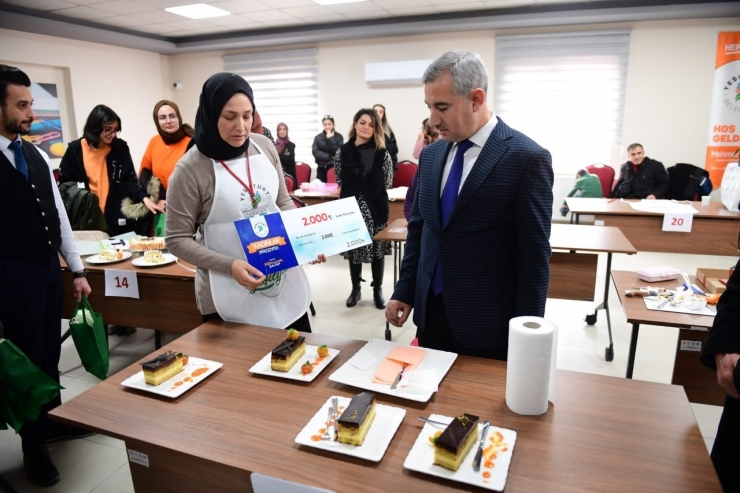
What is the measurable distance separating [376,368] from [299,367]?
0.73 ft

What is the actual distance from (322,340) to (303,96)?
751cm

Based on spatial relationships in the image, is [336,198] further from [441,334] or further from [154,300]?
[441,334]

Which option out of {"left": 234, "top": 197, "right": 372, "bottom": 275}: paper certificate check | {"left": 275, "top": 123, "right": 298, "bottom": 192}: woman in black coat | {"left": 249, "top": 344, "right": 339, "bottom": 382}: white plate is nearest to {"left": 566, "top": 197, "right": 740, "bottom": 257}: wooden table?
{"left": 234, "top": 197, "right": 372, "bottom": 275}: paper certificate check

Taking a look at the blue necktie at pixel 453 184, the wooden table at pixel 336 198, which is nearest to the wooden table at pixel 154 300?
the blue necktie at pixel 453 184

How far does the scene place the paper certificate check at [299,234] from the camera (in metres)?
1.54

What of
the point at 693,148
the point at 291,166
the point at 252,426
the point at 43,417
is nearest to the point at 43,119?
the point at 291,166

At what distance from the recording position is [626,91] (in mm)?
6672

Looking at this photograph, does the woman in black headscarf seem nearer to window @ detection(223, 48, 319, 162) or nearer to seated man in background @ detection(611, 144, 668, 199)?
seated man in background @ detection(611, 144, 668, 199)

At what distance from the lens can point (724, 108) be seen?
629cm

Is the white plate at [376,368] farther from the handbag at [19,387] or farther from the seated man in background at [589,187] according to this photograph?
the seated man in background at [589,187]

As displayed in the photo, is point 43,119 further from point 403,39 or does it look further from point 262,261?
point 262,261

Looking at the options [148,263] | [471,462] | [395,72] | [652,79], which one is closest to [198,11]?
→ [395,72]

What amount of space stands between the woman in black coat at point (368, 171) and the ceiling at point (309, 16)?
333 cm

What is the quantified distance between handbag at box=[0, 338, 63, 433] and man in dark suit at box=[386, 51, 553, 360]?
145 centimetres
